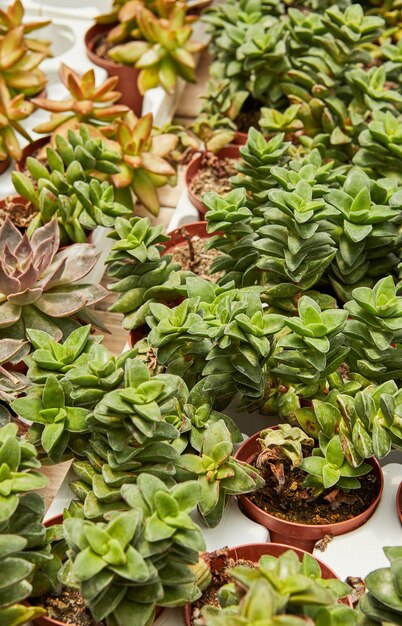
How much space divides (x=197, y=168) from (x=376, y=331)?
830 mm

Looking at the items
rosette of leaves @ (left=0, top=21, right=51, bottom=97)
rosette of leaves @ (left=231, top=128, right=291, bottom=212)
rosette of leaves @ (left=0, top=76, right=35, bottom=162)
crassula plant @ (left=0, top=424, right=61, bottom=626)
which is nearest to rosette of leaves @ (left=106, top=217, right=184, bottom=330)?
rosette of leaves @ (left=231, top=128, right=291, bottom=212)

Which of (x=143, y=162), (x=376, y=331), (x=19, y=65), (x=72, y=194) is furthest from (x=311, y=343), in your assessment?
(x=19, y=65)

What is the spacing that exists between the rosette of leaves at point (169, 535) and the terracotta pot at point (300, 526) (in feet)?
0.71

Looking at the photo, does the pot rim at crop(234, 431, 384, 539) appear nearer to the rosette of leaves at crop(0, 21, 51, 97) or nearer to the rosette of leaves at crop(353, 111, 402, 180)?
the rosette of leaves at crop(353, 111, 402, 180)

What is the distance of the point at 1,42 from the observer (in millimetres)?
1997

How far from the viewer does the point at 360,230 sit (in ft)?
4.62

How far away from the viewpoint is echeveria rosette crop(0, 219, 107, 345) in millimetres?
1472

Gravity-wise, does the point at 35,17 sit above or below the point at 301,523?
above

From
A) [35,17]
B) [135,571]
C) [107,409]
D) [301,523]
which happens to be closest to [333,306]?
[301,523]

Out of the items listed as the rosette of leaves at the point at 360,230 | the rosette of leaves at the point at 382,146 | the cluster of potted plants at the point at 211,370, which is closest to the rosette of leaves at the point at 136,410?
the cluster of potted plants at the point at 211,370

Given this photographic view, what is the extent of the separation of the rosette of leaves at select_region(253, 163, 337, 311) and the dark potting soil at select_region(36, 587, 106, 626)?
598mm

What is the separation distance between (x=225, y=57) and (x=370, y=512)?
1268 millimetres

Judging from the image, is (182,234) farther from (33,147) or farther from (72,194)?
(33,147)

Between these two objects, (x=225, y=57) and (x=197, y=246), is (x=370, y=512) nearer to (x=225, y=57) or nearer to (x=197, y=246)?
(x=197, y=246)
